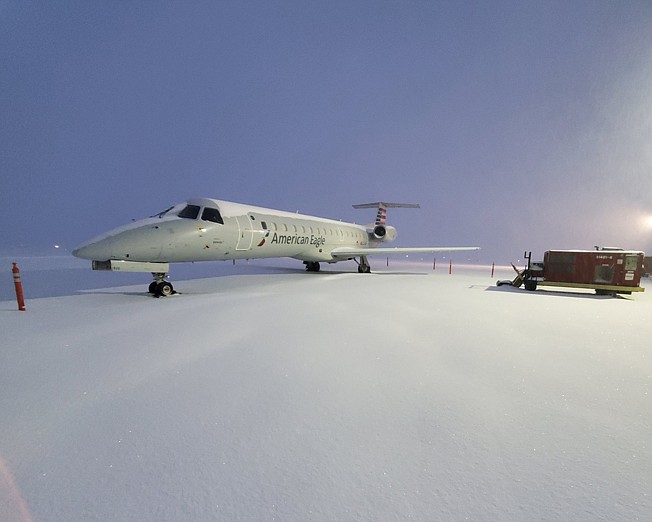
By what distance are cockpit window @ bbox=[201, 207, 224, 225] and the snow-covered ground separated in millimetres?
4186

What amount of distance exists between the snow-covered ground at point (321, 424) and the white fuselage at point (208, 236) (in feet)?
7.88

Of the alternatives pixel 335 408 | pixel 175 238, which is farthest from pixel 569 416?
pixel 175 238

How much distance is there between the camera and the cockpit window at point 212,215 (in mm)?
7715

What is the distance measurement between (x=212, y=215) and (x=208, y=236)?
0.63 metres

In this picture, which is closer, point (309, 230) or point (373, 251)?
point (309, 230)

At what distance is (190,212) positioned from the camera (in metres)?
7.54

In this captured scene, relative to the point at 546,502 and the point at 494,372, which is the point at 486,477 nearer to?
the point at 546,502

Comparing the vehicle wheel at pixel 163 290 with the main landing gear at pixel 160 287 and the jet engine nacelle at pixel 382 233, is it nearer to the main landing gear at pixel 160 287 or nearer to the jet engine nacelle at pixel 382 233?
the main landing gear at pixel 160 287

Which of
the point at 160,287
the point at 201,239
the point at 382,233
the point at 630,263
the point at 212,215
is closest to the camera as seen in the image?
the point at 160,287

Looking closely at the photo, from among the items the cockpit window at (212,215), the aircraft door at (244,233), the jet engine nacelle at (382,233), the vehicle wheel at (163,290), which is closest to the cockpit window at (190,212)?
the cockpit window at (212,215)

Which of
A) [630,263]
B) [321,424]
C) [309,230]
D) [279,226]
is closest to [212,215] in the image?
[279,226]

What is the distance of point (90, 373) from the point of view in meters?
2.70

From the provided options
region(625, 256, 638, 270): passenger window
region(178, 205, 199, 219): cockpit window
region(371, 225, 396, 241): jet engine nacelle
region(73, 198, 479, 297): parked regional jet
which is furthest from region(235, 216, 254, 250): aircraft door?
region(625, 256, 638, 270): passenger window

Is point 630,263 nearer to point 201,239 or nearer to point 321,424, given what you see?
point 321,424
